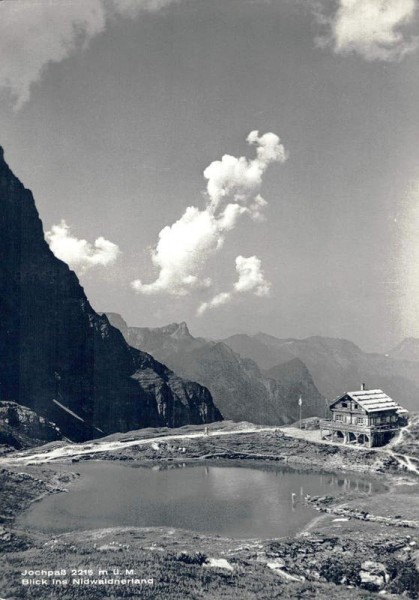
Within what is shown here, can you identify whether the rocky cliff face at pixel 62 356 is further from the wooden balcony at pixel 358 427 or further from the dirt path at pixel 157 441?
the wooden balcony at pixel 358 427

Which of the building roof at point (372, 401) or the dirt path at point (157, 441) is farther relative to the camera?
the building roof at point (372, 401)

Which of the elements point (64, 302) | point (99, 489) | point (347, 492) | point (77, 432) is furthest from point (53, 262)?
point (347, 492)

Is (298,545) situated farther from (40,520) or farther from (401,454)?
(401,454)

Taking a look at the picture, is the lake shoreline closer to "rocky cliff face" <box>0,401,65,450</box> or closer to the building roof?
the building roof

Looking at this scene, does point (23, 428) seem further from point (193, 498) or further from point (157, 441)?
point (193, 498)

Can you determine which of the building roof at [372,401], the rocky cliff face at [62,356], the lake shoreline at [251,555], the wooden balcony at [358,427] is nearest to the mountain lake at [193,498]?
the lake shoreline at [251,555]

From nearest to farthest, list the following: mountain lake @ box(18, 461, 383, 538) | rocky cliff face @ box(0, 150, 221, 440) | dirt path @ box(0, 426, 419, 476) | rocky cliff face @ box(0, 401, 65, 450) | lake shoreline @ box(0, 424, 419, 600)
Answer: lake shoreline @ box(0, 424, 419, 600), mountain lake @ box(18, 461, 383, 538), dirt path @ box(0, 426, 419, 476), rocky cliff face @ box(0, 401, 65, 450), rocky cliff face @ box(0, 150, 221, 440)

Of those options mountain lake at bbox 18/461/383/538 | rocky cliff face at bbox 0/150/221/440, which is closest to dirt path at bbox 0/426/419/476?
mountain lake at bbox 18/461/383/538
